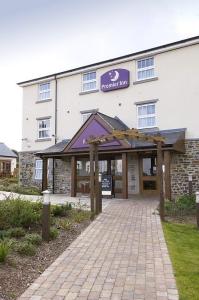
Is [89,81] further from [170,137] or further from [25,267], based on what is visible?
[25,267]

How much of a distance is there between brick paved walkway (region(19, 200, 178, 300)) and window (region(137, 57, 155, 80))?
1320 centimetres

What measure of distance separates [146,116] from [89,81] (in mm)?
5204

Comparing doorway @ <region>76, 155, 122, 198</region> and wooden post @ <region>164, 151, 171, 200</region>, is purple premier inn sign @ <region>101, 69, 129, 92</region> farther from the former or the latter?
wooden post @ <region>164, 151, 171, 200</region>

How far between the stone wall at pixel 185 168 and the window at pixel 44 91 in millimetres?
11319

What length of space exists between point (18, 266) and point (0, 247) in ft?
1.59

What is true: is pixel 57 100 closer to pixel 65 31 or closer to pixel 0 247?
pixel 65 31

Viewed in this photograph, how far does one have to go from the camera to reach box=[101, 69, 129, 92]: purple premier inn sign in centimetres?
2258

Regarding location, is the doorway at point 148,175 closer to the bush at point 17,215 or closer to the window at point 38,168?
the window at point 38,168

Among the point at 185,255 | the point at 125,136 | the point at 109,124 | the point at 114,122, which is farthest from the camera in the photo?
the point at 114,122

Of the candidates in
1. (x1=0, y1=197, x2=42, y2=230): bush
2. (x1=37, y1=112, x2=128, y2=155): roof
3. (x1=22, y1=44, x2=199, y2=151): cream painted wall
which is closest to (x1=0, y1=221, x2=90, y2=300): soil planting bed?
(x1=0, y1=197, x2=42, y2=230): bush

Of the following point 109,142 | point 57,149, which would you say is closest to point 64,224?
point 109,142

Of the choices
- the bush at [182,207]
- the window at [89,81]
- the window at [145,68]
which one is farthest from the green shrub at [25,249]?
the window at [89,81]

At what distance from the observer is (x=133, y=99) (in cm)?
2231

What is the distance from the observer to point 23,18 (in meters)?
10.3
